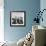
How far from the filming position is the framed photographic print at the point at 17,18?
556 centimetres

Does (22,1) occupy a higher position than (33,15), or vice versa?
(22,1)

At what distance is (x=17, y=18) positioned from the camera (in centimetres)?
558

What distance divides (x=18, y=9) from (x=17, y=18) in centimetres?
37

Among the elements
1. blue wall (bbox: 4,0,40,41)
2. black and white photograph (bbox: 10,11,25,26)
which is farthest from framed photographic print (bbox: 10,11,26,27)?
blue wall (bbox: 4,0,40,41)

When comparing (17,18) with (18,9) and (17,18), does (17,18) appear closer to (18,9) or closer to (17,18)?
(17,18)

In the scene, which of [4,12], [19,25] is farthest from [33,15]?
[4,12]

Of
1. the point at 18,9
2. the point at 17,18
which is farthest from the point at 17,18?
the point at 18,9

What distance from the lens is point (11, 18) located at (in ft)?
18.3

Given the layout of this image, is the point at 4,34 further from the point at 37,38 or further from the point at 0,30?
the point at 37,38

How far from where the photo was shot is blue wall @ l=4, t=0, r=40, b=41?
5547 mm

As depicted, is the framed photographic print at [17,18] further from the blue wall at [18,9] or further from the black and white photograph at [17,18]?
the blue wall at [18,9]

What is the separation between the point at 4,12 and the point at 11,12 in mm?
284

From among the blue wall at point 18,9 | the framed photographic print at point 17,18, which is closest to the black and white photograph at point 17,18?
the framed photographic print at point 17,18

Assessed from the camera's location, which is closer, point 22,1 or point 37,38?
point 37,38
